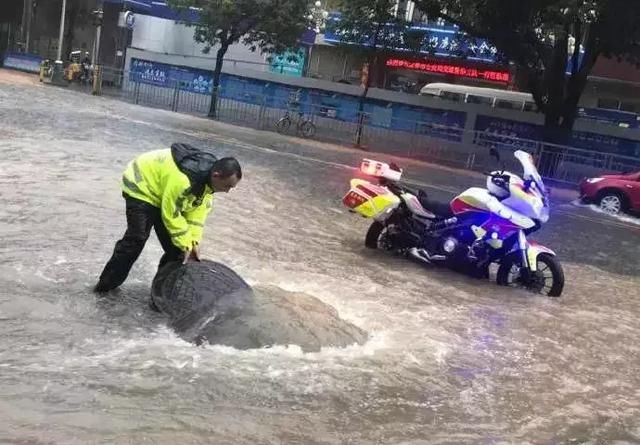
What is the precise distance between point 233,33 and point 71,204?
21922 millimetres

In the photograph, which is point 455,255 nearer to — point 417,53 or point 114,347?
point 114,347

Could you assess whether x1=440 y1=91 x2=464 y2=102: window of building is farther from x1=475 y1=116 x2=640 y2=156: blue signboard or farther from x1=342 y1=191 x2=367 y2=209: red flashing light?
x1=342 y1=191 x2=367 y2=209: red flashing light

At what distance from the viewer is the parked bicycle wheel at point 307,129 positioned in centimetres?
2753

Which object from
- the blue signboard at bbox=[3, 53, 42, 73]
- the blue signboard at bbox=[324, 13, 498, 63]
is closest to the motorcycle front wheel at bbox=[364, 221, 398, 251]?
the blue signboard at bbox=[324, 13, 498, 63]

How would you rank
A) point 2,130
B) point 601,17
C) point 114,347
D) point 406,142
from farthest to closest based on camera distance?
point 406,142
point 601,17
point 2,130
point 114,347

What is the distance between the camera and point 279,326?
5402 mm

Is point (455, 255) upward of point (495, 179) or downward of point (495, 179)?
downward

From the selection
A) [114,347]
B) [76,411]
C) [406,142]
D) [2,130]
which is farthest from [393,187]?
[406,142]

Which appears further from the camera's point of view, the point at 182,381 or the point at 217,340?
the point at 217,340

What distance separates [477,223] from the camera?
8203mm

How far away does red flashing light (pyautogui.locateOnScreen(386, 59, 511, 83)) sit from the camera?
122ft

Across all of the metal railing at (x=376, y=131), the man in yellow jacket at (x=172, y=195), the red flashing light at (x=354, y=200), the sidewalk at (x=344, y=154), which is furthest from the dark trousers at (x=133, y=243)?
the metal railing at (x=376, y=131)

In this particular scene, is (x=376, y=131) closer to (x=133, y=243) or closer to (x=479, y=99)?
→ (x=479, y=99)

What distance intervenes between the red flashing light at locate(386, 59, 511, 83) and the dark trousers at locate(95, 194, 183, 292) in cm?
3231
